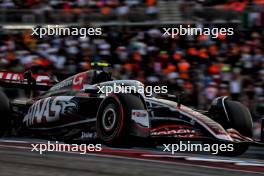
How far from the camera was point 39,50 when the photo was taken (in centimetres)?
1725

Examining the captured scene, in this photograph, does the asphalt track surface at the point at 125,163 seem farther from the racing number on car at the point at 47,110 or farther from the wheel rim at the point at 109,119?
the racing number on car at the point at 47,110

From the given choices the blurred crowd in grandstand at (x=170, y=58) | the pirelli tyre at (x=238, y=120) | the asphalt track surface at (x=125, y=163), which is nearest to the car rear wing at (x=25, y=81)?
the asphalt track surface at (x=125, y=163)

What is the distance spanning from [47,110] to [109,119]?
5.80 feet

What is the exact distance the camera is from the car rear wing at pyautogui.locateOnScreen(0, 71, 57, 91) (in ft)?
38.1

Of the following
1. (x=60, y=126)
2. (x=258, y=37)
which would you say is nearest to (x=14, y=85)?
(x=60, y=126)

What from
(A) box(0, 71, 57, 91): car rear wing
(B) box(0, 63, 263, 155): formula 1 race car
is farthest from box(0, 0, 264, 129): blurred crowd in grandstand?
(B) box(0, 63, 263, 155): formula 1 race car

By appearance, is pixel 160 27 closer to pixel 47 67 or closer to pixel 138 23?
pixel 138 23

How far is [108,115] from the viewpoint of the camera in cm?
932

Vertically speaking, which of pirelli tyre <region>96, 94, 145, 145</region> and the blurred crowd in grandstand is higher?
the blurred crowd in grandstand

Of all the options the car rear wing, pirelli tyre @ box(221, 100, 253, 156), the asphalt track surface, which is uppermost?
the car rear wing

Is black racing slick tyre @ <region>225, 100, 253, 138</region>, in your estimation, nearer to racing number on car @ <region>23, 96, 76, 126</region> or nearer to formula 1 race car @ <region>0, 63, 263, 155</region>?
formula 1 race car @ <region>0, 63, 263, 155</region>

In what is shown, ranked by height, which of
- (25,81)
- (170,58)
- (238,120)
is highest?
(170,58)

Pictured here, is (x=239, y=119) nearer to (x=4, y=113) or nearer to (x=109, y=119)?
(x=109, y=119)

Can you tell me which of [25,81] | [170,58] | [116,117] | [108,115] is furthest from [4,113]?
[170,58]
